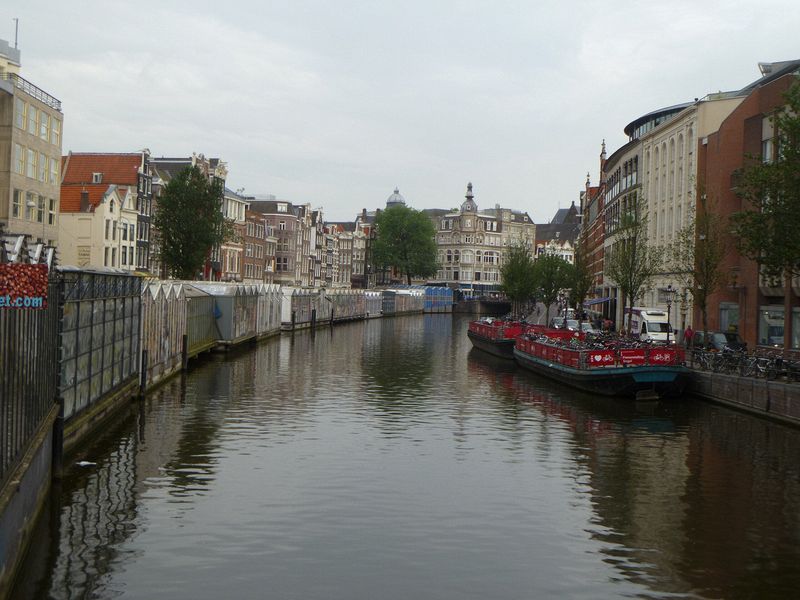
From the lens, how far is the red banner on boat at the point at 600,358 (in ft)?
125

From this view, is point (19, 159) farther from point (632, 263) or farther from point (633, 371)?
point (633, 371)

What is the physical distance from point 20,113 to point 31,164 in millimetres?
3492

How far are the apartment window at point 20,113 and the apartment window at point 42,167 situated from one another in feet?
11.3

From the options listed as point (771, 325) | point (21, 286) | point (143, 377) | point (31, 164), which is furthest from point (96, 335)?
point (31, 164)

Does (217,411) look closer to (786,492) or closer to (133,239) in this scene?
(786,492)

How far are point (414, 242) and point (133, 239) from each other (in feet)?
310

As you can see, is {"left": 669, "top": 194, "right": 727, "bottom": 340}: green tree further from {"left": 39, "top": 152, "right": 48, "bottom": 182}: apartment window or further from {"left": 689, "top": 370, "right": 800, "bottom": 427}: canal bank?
{"left": 39, "top": 152, "right": 48, "bottom": 182}: apartment window

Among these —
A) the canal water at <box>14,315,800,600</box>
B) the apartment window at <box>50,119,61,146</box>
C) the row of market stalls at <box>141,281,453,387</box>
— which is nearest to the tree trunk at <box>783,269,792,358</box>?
the canal water at <box>14,315,800,600</box>

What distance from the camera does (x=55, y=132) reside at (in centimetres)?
6022

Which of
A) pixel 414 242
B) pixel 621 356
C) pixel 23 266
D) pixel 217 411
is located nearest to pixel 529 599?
pixel 23 266

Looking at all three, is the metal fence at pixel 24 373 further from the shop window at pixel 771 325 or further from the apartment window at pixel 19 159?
the apartment window at pixel 19 159

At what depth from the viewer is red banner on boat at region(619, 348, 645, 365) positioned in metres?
37.5

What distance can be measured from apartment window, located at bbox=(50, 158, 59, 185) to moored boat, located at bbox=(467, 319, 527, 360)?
3076cm

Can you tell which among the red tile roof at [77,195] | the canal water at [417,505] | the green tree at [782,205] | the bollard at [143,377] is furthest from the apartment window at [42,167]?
the green tree at [782,205]
